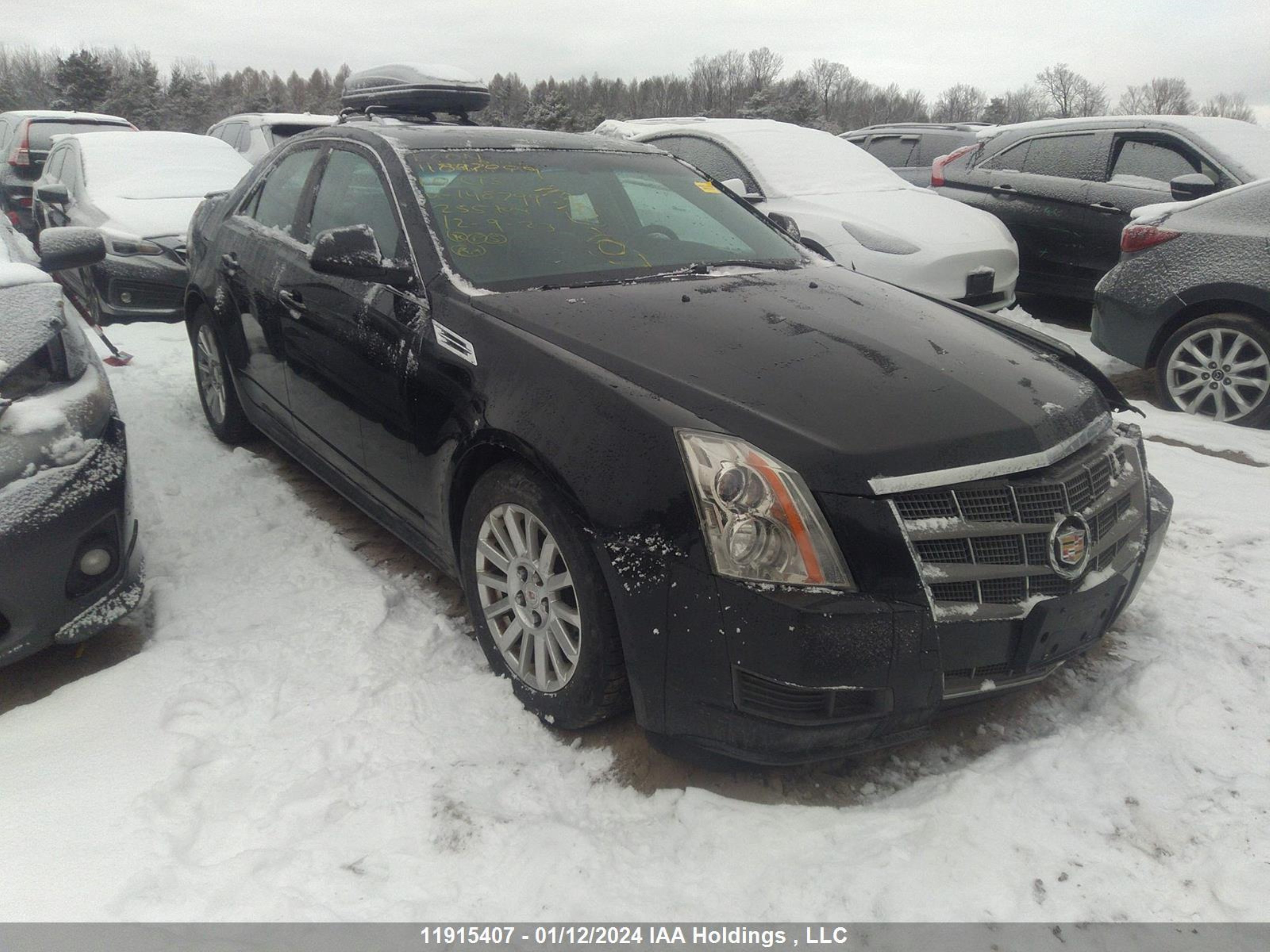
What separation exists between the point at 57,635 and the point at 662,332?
6.35ft

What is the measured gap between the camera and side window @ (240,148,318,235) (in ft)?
12.7

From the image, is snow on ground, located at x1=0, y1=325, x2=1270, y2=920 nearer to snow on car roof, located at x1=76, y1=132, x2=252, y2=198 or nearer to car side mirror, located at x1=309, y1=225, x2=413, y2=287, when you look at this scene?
car side mirror, located at x1=309, y1=225, x2=413, y2=287

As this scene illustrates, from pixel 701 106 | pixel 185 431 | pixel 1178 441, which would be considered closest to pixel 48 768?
pixel 185 431

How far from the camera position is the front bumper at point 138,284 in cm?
668

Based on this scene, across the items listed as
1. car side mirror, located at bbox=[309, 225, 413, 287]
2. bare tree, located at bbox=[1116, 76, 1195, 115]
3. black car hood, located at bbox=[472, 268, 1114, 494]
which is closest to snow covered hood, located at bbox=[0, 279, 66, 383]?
car side mirror, located at bbox=[309, 225, 413, 287]

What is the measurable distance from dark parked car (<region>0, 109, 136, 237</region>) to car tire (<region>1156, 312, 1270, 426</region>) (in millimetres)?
10821

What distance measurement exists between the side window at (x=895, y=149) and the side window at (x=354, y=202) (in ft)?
39.2

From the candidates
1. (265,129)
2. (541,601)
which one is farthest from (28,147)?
(541,601)

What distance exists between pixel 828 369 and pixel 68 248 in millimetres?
2931

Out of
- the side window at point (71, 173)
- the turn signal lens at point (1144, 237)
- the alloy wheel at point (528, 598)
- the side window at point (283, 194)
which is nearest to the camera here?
the alloy wheel at point (528, 598)

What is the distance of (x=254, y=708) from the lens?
262cm

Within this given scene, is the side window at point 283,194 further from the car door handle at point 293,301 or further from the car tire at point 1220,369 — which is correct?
the car tire at point 1220,369

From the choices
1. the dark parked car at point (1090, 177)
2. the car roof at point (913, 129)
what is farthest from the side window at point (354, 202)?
the car roof at point (913, 129)

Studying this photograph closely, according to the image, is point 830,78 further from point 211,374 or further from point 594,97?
point 211,374
